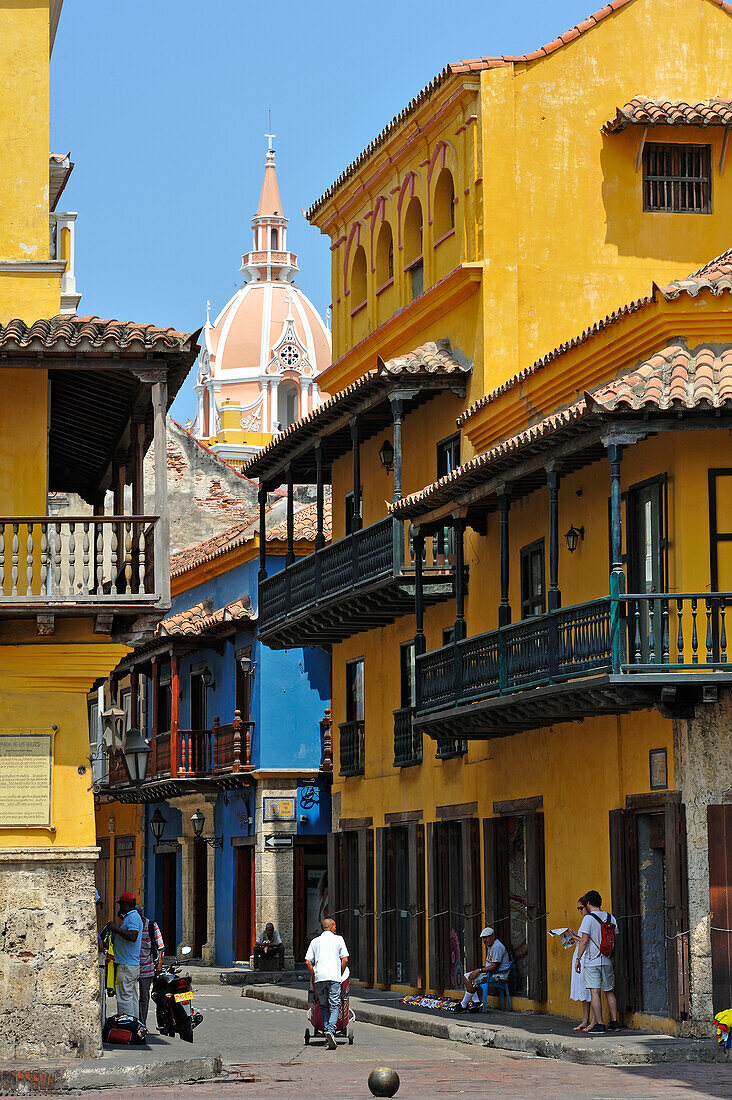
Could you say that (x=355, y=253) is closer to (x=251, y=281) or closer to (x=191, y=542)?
(x=191, y=542)

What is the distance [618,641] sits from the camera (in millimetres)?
18469

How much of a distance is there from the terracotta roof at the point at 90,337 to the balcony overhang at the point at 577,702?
521 cm

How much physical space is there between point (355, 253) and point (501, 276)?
280 inches

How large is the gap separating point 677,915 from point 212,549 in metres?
22.8

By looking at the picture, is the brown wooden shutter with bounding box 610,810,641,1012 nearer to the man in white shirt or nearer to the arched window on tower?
the man in white shirt

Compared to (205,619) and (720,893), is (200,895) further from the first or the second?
(720,893)

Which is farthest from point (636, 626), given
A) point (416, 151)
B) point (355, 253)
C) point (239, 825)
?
point (239, 825)

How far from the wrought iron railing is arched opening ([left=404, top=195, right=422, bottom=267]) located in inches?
191

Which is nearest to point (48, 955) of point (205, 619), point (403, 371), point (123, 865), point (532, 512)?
point (532, 512)

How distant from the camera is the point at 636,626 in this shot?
61.3 ft

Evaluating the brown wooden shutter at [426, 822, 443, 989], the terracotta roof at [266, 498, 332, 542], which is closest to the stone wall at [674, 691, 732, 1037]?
the brown wooden shutter at [426, 822, 443, 989]

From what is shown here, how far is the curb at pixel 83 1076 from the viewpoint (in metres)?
15.8

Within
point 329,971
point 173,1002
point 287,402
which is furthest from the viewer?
point 287,402

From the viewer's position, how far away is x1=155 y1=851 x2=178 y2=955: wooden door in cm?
4269
